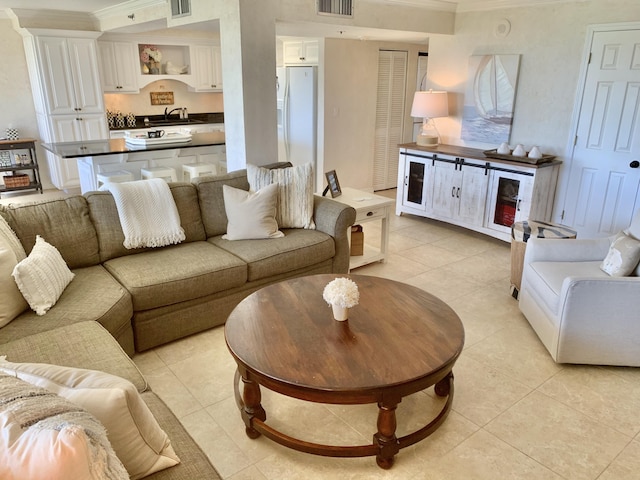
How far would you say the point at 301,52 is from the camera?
6.17m

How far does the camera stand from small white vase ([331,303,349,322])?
2184 mm

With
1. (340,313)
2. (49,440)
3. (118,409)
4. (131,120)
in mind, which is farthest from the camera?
(131,120)

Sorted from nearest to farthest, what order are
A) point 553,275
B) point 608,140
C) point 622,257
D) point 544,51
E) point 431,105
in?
point 622,257 → point 553,275 → point 608,140 → point 544,51 → point 431,105

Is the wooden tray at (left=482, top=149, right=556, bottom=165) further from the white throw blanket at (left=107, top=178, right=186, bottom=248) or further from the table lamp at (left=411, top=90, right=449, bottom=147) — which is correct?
the white throw blanket at (left=107, top=178, right=186, bottom=248)

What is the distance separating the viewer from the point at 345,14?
431cm

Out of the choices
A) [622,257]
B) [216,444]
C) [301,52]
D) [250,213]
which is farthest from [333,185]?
[301,52]

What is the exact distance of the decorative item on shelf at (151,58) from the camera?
7238 mm

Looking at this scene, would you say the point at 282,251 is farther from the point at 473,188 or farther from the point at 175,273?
the point at 473,188

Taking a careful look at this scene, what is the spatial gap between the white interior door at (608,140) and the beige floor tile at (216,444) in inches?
160

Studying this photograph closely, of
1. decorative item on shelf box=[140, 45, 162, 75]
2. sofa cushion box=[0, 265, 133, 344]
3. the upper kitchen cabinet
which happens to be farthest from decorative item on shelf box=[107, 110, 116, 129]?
sofa cushion box=[0, 265, 133, 344]

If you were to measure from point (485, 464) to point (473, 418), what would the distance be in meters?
0.30

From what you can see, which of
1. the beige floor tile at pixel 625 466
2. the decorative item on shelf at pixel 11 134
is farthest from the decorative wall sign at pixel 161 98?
the beige floor tile at pixel 625 466

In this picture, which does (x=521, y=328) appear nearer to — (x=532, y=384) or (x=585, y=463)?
(x=532, y=384)

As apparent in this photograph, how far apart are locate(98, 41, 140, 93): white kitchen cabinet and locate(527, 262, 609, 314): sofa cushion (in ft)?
21.0
